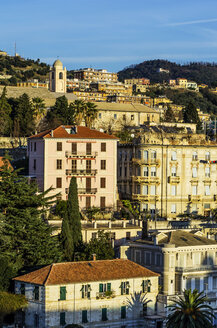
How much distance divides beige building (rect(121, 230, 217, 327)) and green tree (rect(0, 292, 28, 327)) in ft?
29.8

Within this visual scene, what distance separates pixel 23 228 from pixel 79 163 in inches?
562

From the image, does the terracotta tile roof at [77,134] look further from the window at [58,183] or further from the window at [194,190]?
the window at [194,190]

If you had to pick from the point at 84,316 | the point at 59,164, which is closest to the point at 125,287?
the point at 84,316

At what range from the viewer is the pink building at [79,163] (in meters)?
63.6

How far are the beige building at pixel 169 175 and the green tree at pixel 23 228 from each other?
1457 centimetres

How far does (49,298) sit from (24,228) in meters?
9.66

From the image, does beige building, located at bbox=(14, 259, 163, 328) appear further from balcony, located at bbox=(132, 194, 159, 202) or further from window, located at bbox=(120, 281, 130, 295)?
balcony, located at bbox=(132, 194, 159, 202)

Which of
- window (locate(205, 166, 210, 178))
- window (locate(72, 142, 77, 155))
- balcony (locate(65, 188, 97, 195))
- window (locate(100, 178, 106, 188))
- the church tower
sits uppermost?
the church tower

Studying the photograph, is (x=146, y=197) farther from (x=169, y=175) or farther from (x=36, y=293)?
(x=36, y=293)

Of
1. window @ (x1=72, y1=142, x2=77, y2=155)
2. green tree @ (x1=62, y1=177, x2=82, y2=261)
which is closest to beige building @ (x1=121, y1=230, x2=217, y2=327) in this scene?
green tree @ (x1=62, y1=177, x2=82, y2=261)

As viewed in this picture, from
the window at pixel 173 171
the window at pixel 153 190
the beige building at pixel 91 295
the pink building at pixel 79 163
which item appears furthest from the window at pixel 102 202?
the beige building at pixel 91 295

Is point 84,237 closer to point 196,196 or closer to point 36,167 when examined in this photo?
point 36,167

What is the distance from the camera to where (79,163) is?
212ft

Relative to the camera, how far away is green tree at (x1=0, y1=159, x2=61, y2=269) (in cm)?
4991
